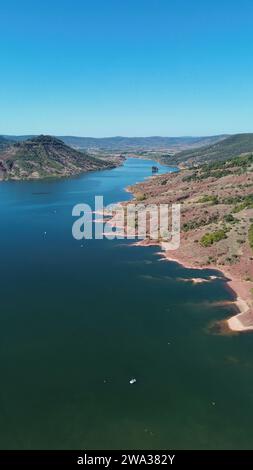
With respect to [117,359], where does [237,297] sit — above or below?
above

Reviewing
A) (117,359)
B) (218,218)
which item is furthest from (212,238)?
(117,359)

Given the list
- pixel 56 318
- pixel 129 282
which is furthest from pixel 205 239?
pixel 56 318

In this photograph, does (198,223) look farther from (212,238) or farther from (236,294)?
(236,294)

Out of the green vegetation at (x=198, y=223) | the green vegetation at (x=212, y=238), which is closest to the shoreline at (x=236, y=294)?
the green vegetation at (x=212, y=238)

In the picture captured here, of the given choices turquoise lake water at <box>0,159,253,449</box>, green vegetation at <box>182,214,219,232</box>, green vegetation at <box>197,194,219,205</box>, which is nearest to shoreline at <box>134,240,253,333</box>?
turquoise lake water at <box>0,159,253,449</box>

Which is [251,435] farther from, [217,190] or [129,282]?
[217,190]

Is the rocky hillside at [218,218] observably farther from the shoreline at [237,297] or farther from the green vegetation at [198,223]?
the shoreline at [237,297]

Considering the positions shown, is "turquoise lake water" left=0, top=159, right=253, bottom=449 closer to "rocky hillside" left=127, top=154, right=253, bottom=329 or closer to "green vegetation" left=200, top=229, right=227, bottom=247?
"rocky hillside" left=127, top=154, right=253, bottom=329
